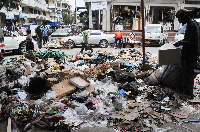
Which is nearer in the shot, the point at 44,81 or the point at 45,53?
the point at 44,81

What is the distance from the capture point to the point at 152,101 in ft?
16.7

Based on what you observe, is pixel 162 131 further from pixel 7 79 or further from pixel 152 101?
pixel 7 79

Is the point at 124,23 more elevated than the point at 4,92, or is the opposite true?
the point at 124,23

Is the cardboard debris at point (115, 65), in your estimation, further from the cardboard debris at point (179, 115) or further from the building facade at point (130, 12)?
the building facade at point (130, 12)

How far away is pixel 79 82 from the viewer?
548cm

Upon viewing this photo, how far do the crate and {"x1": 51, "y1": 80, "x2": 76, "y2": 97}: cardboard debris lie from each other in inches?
89.1

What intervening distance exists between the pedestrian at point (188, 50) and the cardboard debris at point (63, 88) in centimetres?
270

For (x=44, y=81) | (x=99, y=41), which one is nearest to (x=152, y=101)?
(x=44, y=81)

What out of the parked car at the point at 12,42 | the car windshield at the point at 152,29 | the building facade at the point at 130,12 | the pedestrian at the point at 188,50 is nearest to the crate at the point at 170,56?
the pedestrian at the point at 188,50

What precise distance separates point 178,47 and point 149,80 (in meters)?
1.41

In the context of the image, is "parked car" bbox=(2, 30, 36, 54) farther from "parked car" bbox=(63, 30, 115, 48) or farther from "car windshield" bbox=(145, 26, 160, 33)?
"car windshield" bbox=(145, 26, 160, 33)

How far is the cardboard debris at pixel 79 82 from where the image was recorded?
535 centimetres

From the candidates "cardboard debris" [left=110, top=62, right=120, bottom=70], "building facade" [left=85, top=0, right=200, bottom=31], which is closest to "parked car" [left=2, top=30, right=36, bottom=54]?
"cardboard debris" [left=110, top=62, right=120, bottom=70]

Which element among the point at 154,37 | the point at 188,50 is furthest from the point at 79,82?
the point at 154,37
